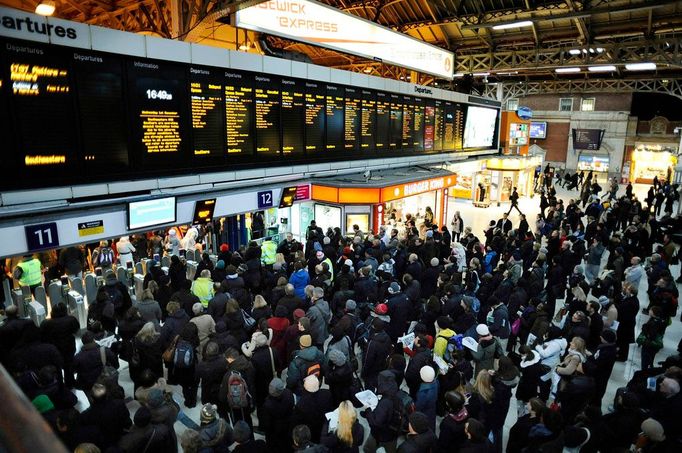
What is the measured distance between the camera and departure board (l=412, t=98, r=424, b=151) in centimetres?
1738

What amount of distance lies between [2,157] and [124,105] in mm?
2209

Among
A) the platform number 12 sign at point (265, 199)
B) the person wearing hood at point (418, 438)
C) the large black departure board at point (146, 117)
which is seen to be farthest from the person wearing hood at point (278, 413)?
the platform number 12 sign at point (265, 199)

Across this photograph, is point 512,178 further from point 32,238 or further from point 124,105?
point 32,238

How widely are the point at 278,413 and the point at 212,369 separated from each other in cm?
120

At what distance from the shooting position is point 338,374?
562cm

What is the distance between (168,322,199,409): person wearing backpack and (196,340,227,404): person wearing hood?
0.41 meters

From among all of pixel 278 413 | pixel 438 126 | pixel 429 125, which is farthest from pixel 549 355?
pixel 438 126

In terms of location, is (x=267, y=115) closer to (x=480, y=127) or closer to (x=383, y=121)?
(x=383, y=121)

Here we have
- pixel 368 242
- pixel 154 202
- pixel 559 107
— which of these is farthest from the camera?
pixel 559 107

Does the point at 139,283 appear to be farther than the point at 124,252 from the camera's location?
No

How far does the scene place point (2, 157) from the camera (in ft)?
21.7

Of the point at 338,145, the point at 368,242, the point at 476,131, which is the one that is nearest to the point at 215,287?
the point at 368,242

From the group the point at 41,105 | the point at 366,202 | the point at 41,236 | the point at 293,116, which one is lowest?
the point at 366,202

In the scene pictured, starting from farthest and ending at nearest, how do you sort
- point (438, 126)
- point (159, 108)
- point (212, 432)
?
point (438, 126)
point (159, 108)
point (212, 432)
